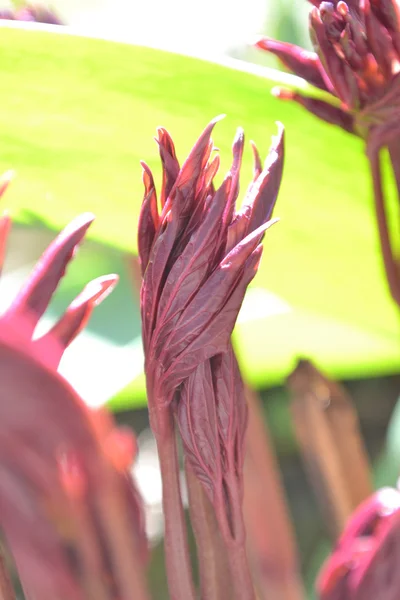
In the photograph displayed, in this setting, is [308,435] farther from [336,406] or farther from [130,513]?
[130,513]

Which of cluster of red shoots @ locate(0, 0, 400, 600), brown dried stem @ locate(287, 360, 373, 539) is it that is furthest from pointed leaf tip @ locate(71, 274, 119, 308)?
brown dried stem @ locate(287, 360, 373, 539)

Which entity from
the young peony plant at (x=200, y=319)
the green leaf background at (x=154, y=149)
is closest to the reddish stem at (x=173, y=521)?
the young peony plant at (x=200, y=319)

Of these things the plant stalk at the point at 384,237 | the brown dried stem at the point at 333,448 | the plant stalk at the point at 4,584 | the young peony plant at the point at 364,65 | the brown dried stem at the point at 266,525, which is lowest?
the brown dried stem at the point at 266,525

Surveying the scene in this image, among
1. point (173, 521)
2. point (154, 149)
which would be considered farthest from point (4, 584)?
point (154, 149)

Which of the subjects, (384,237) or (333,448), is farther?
(333,448)

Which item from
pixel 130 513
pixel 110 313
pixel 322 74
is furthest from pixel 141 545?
pixel 110 313

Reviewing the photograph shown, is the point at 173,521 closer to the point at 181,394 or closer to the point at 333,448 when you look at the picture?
the point at 181,394

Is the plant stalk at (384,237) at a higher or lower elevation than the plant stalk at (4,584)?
higher

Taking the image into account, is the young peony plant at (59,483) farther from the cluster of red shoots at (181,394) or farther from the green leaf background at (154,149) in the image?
the green leaf background at (154,149)
